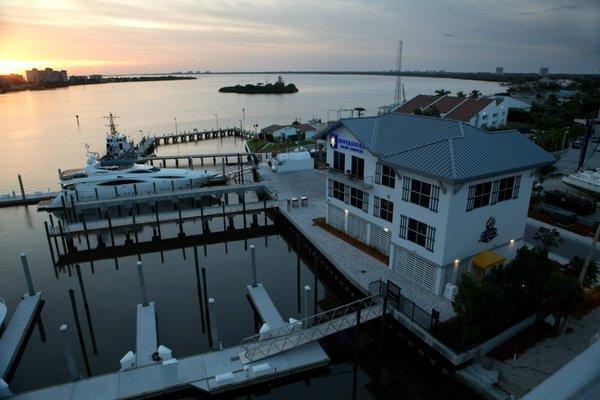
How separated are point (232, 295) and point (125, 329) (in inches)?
312

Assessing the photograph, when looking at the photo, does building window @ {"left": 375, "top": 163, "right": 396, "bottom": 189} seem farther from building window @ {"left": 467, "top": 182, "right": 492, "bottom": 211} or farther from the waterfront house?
the waterfront house

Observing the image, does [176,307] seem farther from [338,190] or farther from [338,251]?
[338,190]

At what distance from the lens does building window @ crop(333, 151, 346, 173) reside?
34.3 meters

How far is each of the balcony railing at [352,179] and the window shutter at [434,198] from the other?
6469mm

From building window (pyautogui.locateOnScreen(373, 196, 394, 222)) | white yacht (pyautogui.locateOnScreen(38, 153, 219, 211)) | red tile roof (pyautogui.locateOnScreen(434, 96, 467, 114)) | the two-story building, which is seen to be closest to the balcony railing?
the two-story building

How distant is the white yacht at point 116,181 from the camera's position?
1910 inches

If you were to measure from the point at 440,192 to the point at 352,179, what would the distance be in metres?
9.30

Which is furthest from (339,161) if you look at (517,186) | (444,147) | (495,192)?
(517,186)

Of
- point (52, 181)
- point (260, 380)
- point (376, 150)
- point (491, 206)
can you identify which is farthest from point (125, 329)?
point (52, 181)

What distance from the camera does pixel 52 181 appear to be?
63469 millimetres

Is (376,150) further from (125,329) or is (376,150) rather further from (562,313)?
(125,329)

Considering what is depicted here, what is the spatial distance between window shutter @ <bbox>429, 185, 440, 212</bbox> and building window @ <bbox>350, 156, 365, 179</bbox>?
26.2 feet

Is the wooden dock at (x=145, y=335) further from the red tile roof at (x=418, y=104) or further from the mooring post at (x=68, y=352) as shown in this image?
the red tile roof at (x=418, y=104)

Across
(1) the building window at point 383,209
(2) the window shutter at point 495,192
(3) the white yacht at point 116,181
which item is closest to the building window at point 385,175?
(1) the building window at point 383,209
